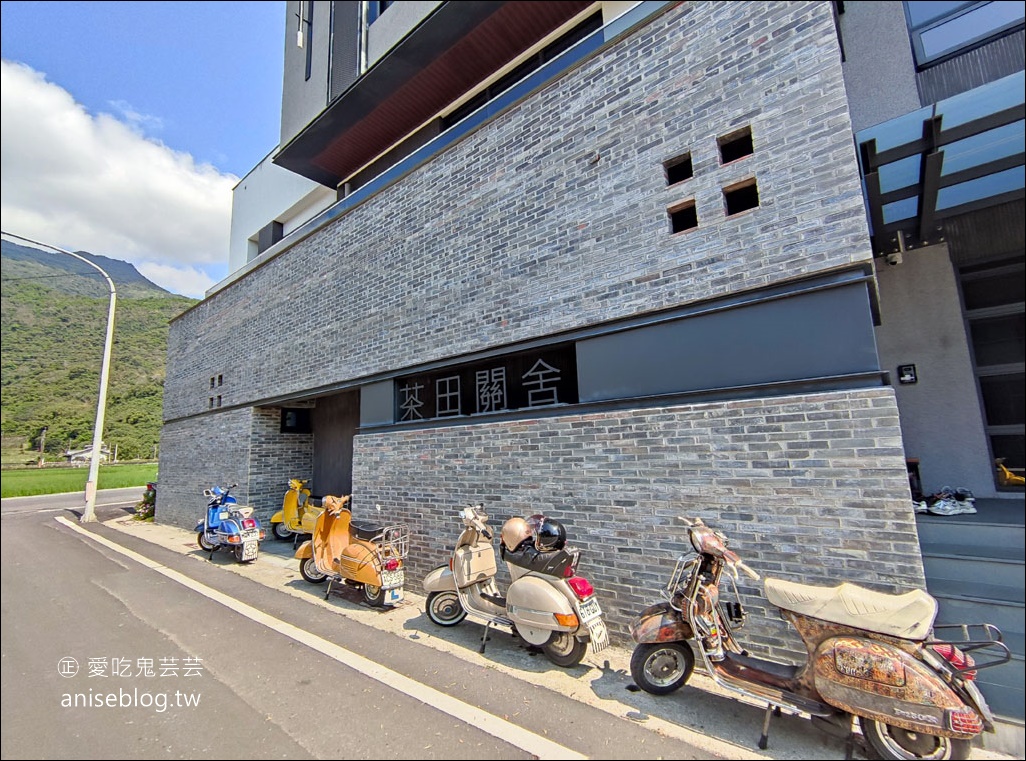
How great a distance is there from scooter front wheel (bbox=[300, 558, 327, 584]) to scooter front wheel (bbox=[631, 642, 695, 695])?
16.1 ft

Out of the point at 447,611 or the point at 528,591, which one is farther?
the point at 447,611

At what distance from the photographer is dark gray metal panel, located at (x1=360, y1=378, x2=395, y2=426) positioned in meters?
6.86

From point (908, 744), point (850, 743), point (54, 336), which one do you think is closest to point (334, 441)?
point (54, 336)

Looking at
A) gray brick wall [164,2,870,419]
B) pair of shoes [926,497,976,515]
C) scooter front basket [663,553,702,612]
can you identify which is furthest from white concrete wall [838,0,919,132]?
scooter front basket [663,553,702,612]

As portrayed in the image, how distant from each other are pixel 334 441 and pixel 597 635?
7.76m

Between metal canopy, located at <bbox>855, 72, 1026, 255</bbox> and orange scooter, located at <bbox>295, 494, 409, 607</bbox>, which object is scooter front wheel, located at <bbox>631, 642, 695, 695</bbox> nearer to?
orange scooter, located at <bbox>295, 494, 409, 607</bbox>

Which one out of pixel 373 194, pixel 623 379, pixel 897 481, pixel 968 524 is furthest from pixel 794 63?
pixel 373 194

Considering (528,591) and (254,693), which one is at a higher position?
(528,591)

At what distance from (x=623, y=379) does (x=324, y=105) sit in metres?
9.00

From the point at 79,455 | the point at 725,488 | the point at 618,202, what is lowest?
the point at 725,488

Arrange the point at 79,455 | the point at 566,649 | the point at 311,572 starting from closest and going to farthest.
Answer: the point at 79,455 → the point at 566,649 → the point at 311,572

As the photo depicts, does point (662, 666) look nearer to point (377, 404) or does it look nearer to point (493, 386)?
point (493, 386)

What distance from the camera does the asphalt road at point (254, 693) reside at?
2.60m

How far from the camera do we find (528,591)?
384cm
